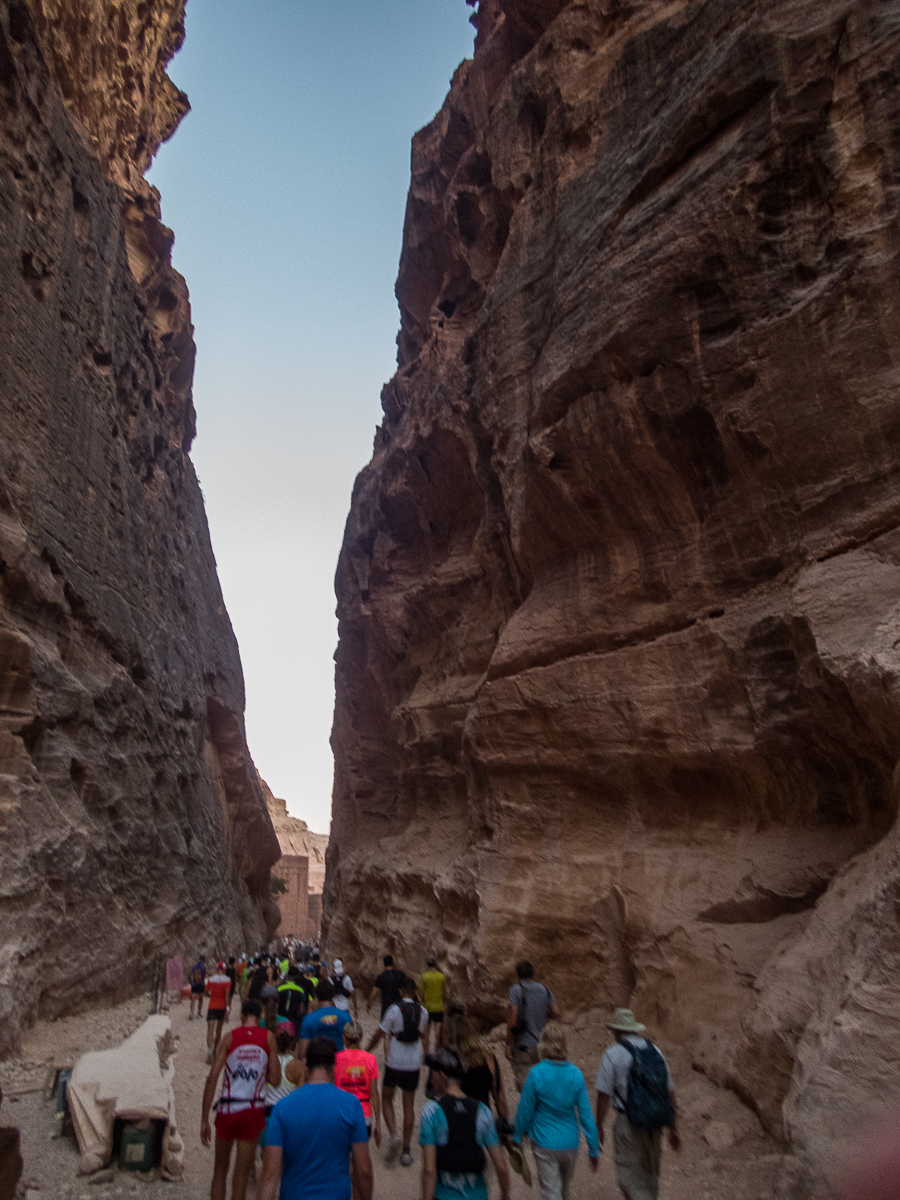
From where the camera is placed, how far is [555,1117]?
4.44 m

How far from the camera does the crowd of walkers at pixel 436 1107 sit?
3662 mm

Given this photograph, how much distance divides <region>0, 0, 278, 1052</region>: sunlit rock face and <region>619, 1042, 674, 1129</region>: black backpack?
8314 mm

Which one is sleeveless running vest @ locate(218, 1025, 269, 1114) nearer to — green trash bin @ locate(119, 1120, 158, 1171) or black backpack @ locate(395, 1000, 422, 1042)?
green trash bin @ locate(119, 1120, 158, 1171)

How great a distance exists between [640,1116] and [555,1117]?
525mm

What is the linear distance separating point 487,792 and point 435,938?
120 inches

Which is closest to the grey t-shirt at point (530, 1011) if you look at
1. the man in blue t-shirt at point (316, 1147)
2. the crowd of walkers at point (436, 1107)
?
the crowd of walkers at point (436, 1107)

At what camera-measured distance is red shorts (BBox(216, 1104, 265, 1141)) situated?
4.81m

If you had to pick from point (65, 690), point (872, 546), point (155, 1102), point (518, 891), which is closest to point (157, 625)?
point (65, 690)

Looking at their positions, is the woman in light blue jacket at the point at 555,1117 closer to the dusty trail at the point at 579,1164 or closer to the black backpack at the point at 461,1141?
the black backpack at the point at 461,1141

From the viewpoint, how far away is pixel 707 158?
909cm

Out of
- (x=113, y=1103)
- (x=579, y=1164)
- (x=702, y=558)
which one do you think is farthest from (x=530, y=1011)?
(x=702, y=558)

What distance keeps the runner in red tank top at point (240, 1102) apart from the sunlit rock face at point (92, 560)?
6229mm

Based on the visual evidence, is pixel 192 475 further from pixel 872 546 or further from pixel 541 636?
pixel 872 546

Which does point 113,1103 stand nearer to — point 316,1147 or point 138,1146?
point 138,1146
